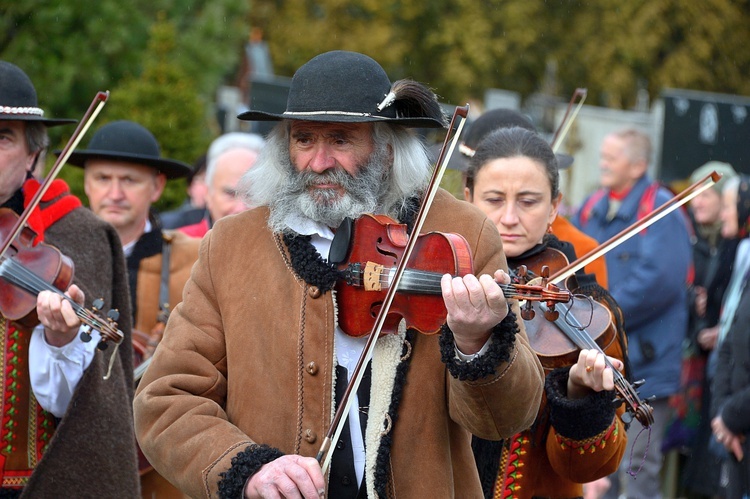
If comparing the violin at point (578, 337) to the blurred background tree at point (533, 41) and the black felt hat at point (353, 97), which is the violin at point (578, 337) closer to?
the black felt hat at point (353, 97)

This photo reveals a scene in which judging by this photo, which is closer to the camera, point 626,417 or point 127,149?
point 626,417

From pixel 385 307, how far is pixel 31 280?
1571mm

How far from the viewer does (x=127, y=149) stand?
5.92 m

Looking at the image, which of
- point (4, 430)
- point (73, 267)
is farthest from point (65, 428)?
point (73, 267)

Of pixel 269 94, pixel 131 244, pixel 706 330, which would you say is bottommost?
pixel 131 244

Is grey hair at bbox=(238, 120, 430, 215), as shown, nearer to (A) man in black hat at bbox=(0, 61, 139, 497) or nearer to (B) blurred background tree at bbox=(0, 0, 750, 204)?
(A) man in black hat at bbox=(0, 61, 139, 497)

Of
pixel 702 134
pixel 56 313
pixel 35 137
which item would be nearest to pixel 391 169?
pixel 56 313

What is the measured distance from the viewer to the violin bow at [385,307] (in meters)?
3.04

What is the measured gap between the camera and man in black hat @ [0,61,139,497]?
433 centimetres

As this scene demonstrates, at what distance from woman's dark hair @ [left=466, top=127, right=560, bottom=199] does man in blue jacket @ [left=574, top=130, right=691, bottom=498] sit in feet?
10.6

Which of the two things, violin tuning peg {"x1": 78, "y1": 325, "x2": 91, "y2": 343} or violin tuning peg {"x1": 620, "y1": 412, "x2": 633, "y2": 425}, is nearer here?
violin tuning peg {"x1": 620, "y1": 412, "x2": 633, "y2": 425}

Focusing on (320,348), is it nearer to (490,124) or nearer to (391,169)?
(391,169)

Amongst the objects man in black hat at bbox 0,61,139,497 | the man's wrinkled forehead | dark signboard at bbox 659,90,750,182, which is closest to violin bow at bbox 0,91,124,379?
man in black hat at bbox 0,61,139,497

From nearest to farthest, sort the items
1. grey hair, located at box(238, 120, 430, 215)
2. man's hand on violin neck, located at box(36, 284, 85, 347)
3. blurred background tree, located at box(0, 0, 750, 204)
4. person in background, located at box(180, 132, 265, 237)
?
1. grey hair, located at box(238, 120, 430, 215)
2. man's hand on violin neck, located at box(36, 284, 85, 347)
3. person in background, located at box(180, 132, 265, 237)
4. blurred background tree, located at box(0, 0, 750, 204)
